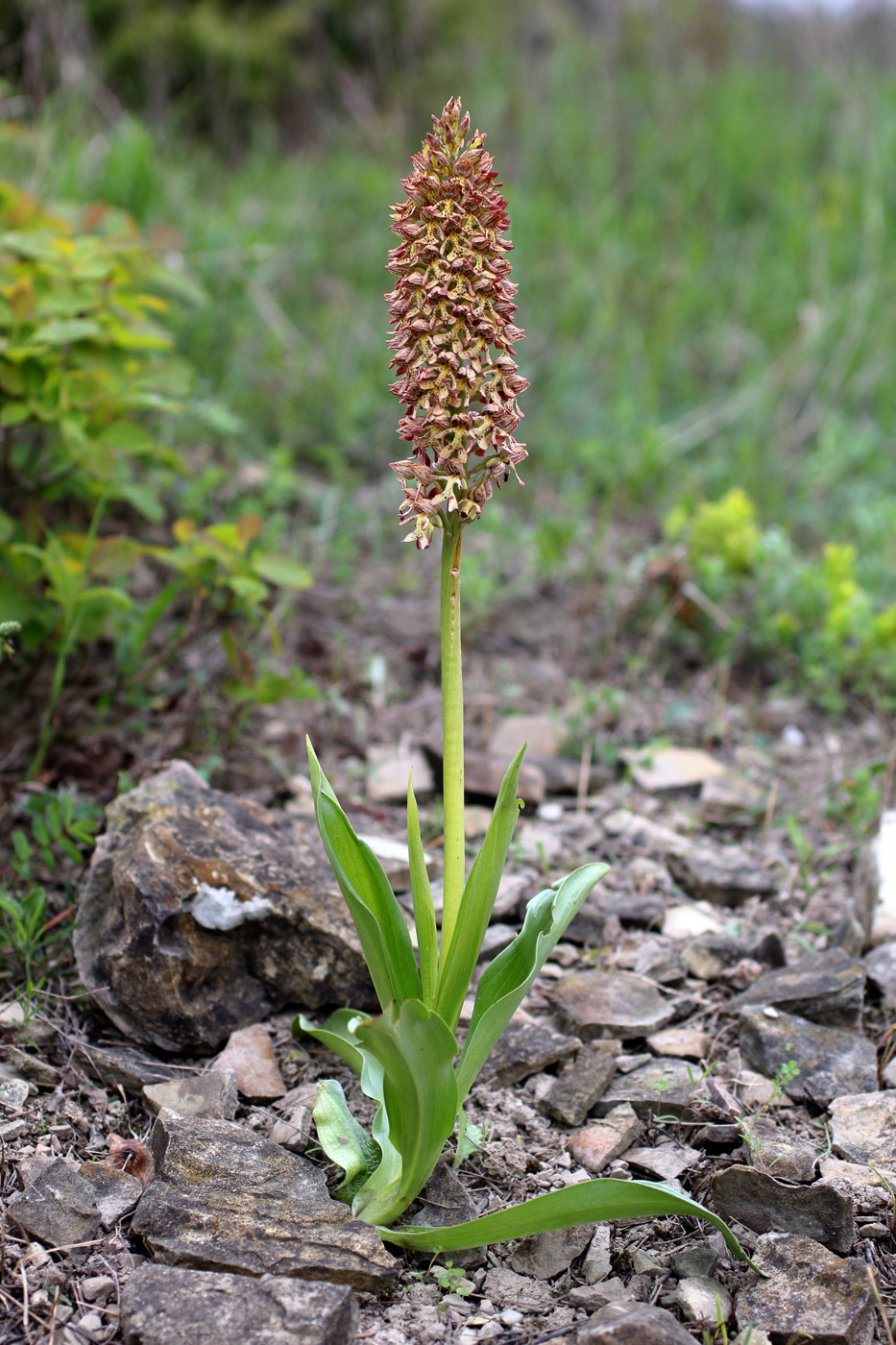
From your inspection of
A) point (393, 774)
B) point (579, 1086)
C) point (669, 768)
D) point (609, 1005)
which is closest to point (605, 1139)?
point (579, 1086)

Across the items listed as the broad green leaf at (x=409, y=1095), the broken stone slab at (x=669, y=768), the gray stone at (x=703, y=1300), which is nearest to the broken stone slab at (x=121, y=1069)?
the broad green leaf at (x=409, y=1095)

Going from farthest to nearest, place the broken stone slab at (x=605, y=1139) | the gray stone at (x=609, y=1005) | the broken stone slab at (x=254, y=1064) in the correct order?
the gray stone at (x=609, y=1005), the broken stone slab at (x=254, y=1064), the broken stone slab at (x=605, y=1139)

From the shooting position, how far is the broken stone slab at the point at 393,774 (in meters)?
2.83

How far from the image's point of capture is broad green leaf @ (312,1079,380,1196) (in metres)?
1.62

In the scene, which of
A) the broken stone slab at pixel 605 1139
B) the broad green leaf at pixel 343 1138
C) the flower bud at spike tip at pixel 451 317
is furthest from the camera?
the broken stone slab at pixel 605 1139

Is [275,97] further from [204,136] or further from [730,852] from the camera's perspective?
[730,852]

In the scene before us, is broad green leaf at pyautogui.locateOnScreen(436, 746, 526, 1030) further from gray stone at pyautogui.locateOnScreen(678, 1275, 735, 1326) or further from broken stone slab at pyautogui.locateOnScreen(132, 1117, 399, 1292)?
gray stone at pyautogui.locateOnScreen(678, 1275, 735, 1326)

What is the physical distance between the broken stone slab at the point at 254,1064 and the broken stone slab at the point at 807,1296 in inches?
32.9

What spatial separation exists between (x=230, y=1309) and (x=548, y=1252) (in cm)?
49

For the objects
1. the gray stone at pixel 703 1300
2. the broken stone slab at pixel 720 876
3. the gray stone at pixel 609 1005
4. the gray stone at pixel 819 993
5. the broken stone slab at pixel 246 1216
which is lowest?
the gray stone at pixel 703 1300

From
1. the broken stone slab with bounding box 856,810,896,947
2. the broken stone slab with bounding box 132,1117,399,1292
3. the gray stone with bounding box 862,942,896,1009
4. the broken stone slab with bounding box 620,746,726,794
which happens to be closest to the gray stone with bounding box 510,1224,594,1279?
the broken stone slab with bounding box 132,1117,399,1292

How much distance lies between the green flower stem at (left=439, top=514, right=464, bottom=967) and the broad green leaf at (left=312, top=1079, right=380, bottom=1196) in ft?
1.02

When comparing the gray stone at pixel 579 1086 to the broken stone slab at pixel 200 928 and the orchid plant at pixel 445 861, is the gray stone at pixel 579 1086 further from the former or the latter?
the broken stone slab at pixel 200 928

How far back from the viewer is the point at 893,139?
23.5 ft
